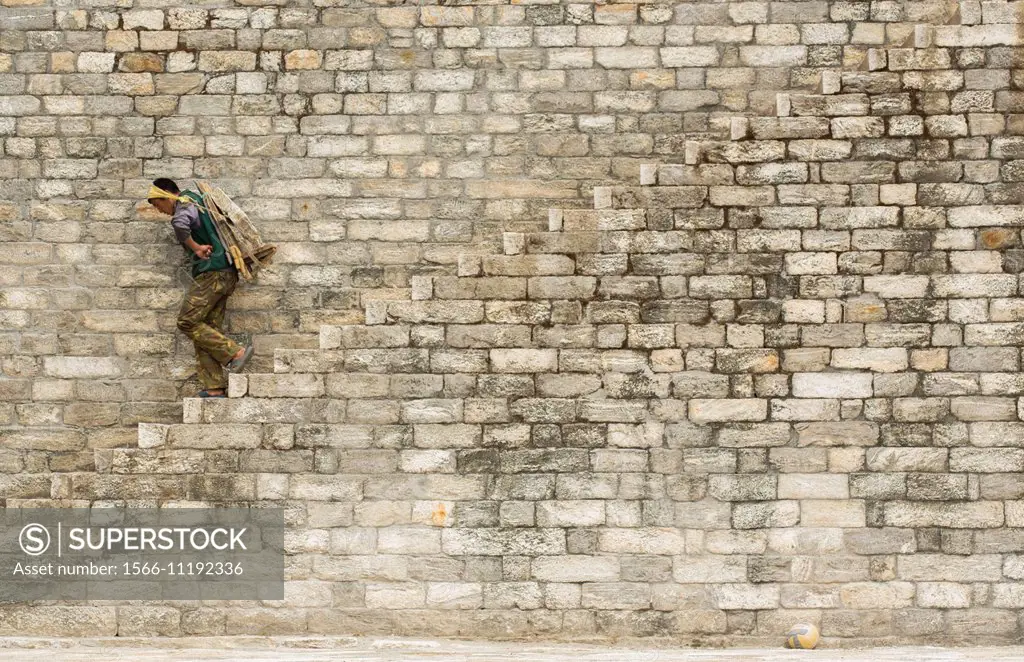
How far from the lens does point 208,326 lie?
25.2 ft

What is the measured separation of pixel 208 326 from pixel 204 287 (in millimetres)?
286

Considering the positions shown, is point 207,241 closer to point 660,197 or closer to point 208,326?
point 208,326

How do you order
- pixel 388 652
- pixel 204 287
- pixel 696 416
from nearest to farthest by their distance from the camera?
pixel 388 652
pixel 696 416
pixel 204 287

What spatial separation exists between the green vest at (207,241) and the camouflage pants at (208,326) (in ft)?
0.16

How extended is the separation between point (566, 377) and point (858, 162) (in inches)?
99.1

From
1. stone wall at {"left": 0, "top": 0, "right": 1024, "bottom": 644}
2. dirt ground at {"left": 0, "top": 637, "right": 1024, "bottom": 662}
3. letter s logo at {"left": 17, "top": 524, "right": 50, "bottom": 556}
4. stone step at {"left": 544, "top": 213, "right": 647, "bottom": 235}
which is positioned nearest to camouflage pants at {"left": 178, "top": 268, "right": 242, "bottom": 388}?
stone wall at {"left": 0, "top": 0, "right": 1024, "bottom": 644}

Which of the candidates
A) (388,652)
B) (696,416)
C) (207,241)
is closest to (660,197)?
(696,416)

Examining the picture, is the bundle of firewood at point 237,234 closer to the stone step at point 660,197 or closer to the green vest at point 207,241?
the green vest at point 207,241

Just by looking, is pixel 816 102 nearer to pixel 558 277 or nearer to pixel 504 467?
pixel 558 277

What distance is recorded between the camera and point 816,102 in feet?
24.1

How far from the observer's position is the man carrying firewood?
7586 millimetres

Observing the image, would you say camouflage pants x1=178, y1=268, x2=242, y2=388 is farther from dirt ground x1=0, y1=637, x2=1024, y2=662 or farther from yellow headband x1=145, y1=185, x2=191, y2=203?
dirt ground x1=0, y1=637, x2=1024, y2=662

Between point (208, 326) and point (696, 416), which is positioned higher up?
point (208, 326)

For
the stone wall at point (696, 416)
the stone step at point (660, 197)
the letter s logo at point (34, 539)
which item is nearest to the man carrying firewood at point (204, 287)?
the stone wall at point (696, 416)
